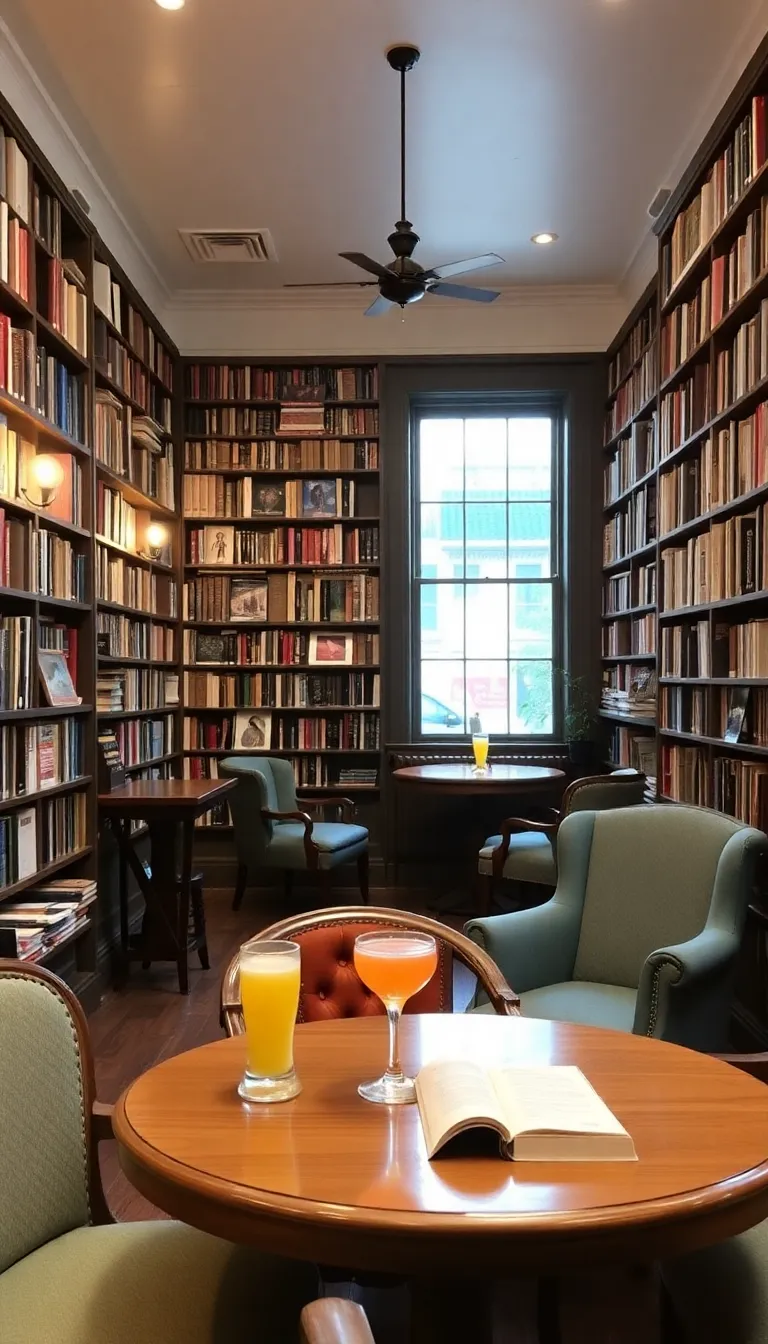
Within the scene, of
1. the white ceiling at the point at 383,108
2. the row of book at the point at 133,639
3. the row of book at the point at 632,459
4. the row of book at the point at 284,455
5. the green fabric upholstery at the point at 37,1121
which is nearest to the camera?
the green fabric upholstery at the point at 37,1121

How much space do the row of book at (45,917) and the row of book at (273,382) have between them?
3.14 meters

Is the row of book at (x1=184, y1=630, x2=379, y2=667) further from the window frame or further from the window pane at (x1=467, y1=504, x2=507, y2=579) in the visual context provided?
the window pane at (x1=467, y1=504, x2=507, y2=579)

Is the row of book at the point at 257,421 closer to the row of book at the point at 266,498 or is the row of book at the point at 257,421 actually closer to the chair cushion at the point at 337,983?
the row of book at the point at 266,498

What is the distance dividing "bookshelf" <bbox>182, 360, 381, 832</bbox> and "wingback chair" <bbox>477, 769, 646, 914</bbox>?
144 cm

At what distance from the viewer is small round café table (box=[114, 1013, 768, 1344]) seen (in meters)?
0.83

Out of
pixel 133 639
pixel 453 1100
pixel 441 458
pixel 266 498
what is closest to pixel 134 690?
pixel 133 639

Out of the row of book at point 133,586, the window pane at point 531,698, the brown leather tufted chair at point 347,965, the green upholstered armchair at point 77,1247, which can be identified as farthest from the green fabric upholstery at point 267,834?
the green upholstered armchair at point 77,1247

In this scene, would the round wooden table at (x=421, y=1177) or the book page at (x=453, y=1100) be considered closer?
the round wooden table at (x=421, y=1177)

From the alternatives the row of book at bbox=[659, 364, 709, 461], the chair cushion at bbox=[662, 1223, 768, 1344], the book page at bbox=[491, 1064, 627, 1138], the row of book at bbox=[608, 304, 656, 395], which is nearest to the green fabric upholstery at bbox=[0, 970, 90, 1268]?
the book page at bbox=[491, 1064, 627, 1138]

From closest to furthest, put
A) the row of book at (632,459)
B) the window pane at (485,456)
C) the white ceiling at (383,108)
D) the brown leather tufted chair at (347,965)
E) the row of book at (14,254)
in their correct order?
the brown leather tufted chair at (347,965) < the row of book at (14,254) < the white ceiling at (383,108) < the row of book at (632,459) < the window pane at (485,456)

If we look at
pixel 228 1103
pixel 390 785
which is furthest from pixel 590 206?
pixel 228 1103

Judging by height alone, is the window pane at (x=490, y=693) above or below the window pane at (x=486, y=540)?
below

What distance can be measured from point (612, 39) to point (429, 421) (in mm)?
2686

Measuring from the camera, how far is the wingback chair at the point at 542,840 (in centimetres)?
363
